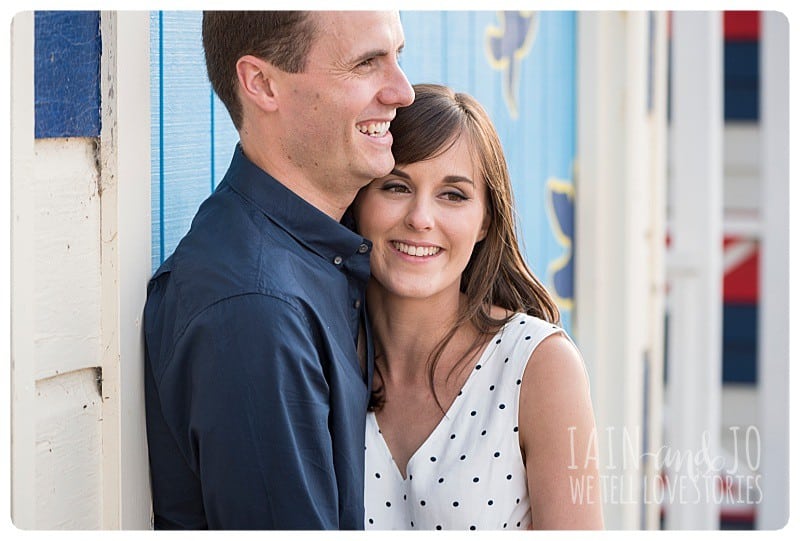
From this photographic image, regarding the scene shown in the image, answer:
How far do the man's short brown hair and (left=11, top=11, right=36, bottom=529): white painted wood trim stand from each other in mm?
299

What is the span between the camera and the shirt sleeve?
1.37m

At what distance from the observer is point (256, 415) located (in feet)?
4.48

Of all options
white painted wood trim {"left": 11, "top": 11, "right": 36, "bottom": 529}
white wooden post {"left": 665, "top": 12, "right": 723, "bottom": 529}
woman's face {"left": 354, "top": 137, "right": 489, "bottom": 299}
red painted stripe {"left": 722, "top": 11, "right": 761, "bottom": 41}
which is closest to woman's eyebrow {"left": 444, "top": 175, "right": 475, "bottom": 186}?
woman's face {"left": 354, "top": 137, "right": 489, "bottom": 299}

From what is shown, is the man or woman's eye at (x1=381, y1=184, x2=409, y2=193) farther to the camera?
woman's eye at (x1=381, y1=184, x2=409, y2=193)

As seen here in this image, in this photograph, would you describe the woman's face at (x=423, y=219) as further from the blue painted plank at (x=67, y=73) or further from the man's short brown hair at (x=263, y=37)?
the blue painted plank at (x=67, y=73)

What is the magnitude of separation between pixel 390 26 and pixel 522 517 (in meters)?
0.81

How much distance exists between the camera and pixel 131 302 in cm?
151

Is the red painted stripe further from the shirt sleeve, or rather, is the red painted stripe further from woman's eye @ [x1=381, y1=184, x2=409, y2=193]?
the shirt sleeve

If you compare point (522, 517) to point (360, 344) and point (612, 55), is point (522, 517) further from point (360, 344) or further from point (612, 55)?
point (612, 55)

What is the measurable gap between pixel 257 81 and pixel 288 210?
0.63 ft

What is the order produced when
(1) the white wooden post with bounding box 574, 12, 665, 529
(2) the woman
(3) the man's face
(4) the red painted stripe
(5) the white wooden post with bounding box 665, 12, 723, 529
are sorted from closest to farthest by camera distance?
(3) the man's face < (2) the woman < (1) the white wooden post with bounding box 574, 12, 665, 529 < (5) the white wooden post with bounding box 665, 12, 723, 529 < (4) the red painted stripe

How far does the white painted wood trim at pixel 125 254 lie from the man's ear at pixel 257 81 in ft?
0.47

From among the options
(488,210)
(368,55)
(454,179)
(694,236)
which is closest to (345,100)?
(368,55)
